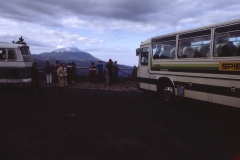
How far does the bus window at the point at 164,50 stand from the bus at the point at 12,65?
8545 mm

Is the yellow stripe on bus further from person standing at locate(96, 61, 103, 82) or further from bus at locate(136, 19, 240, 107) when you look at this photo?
person standing at locate(96, 61, 103, 82)

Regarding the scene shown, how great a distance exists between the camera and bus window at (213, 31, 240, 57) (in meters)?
6.91

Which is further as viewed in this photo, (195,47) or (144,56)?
(144,56)

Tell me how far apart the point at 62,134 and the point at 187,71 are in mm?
5325

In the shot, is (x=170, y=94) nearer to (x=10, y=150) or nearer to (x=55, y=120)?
(x=55, y=120)

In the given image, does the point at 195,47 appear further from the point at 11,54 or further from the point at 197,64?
the point at 11,54

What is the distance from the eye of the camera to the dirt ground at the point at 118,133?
4.76 metres

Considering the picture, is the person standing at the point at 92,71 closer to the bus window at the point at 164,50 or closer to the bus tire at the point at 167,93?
the bus window at the point at 164,50

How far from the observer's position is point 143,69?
12086mm

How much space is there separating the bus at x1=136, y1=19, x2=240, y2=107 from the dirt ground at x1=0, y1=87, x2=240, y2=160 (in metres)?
0.72

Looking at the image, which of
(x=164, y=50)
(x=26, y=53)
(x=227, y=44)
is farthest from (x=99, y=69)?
(x=227, y=44)

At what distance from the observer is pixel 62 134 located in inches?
237

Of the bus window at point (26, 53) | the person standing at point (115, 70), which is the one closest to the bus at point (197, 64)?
the bus window at point (26, 53)

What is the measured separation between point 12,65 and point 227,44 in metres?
12.4
